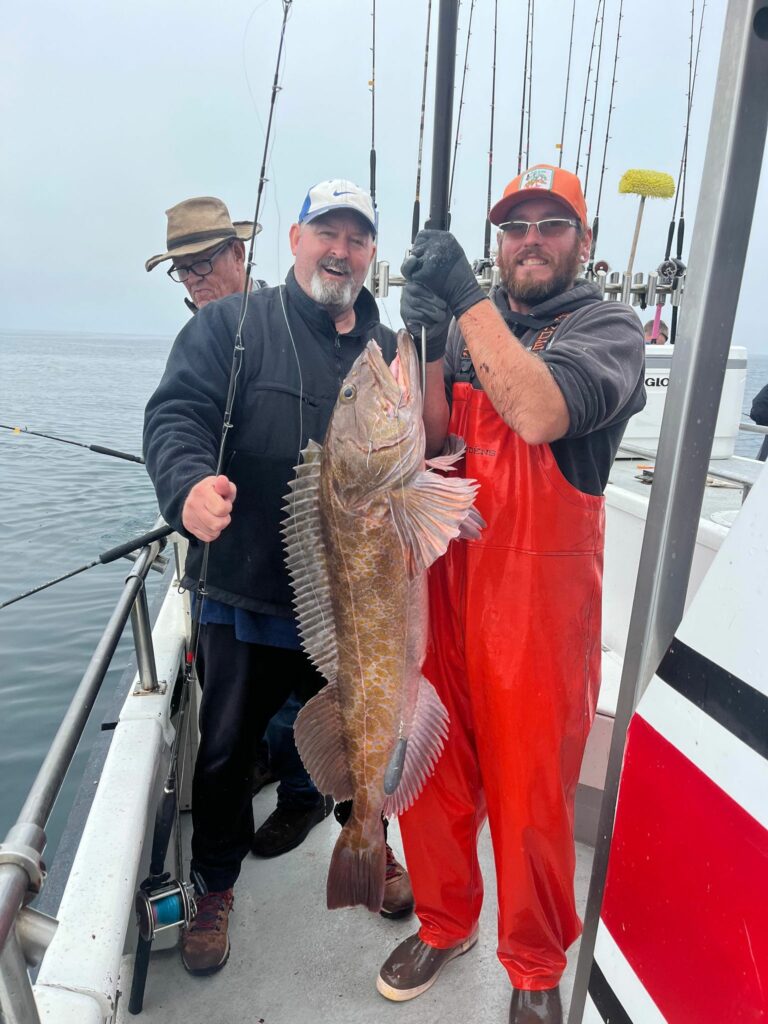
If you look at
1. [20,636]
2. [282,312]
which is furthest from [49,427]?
[282,312]

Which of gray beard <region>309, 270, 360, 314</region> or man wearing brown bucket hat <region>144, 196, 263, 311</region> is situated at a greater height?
man wearing brown bucket hat <region>144, 196, 263, 311</region>

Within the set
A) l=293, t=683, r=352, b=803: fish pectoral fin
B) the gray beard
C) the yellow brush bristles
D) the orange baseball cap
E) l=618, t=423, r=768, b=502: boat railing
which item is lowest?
l=293, t=683, r=352, b=803: fish pectoral fin

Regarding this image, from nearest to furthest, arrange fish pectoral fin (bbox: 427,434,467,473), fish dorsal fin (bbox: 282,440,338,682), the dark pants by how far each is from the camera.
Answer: fish pectoral fin (bbox: 427,434,467,473)
fish dorsal fin (bbox: 282,440,338,682)
the dark pants

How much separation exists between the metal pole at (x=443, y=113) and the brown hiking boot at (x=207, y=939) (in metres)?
2.49

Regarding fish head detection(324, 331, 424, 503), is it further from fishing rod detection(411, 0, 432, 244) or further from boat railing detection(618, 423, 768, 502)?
fishing rod detection(411, 0, 432, 244)

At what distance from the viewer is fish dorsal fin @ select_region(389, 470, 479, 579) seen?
1.91 m

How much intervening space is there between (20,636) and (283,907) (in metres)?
5.85

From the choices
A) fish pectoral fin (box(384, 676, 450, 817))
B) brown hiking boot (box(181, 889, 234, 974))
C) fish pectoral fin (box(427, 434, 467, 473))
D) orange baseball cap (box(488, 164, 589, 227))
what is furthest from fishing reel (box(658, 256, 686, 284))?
brown hiking boot (box(181, 889, 234, 974))

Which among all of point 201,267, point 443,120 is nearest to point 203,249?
point 201,267

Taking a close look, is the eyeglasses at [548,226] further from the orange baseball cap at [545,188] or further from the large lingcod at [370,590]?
the large lingcod at [370,590]

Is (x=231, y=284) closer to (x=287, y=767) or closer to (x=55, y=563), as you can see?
(x=287, y=767)

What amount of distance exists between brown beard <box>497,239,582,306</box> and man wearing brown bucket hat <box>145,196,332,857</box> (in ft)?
5.36

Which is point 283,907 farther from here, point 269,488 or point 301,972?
point 269,488

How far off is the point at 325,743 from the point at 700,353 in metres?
1.62
